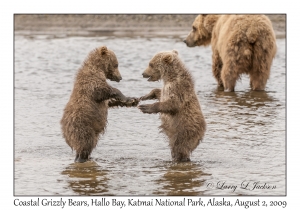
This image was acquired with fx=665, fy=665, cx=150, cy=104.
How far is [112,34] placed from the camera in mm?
23250

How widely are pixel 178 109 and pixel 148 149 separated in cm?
114

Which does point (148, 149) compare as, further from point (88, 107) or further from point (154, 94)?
point (88, 107)

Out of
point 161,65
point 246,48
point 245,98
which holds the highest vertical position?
point 246,48

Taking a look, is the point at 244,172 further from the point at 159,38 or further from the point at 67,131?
the point at 159,38

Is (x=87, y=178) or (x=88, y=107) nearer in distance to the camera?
(x=87, y=178)

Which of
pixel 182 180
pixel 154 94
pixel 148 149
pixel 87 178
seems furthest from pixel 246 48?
pixel 87 178

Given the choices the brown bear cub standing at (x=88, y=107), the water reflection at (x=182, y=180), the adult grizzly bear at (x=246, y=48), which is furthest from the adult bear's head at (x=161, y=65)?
the adult grizzly bear at (x=246, y=48)

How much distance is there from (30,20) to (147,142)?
651 inches

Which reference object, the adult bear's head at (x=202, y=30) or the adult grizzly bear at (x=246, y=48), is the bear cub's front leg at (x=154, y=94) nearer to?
the adult grizzly bear at (x=246, y=48)

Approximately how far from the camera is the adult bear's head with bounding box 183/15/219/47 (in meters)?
14.9

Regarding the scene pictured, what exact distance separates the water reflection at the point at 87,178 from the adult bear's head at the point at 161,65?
132 centimetres

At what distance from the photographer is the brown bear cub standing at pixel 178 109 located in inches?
309

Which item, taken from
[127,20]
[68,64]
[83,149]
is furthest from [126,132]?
[127,20]

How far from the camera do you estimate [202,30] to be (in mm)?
15102
